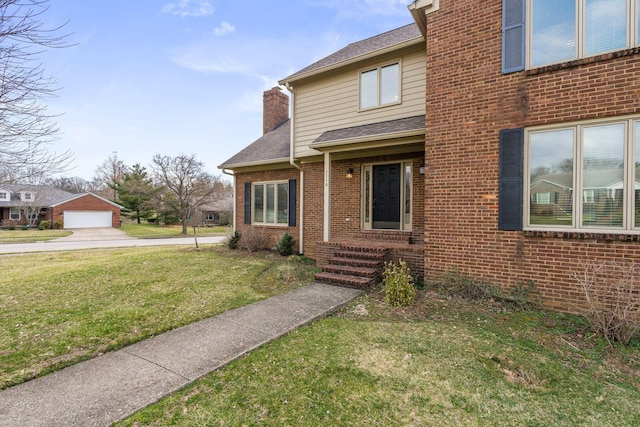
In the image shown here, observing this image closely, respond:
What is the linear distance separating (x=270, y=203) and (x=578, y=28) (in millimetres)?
9040

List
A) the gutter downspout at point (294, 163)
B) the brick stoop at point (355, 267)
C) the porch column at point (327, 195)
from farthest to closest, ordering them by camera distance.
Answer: the gutter downspout at point (294, 163), the porch column at point (327, 195), the brick stoop at point (355, 267)

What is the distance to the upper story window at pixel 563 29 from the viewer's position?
4.46 metres

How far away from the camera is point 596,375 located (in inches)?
120

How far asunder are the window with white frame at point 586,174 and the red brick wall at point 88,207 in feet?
130

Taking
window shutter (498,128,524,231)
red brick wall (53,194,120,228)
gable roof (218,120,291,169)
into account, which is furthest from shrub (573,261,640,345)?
red brick wall (53,194,120,228)

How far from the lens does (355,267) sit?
6648 millimetres

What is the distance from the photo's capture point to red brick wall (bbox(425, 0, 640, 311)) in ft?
14.9

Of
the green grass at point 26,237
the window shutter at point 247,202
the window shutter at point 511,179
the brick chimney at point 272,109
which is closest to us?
the window shutter at point 511,179

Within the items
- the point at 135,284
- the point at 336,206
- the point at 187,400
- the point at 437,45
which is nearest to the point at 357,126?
the point at 336,206

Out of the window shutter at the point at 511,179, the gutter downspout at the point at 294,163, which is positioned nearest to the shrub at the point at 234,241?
the gutter downspout at the point at 294,163

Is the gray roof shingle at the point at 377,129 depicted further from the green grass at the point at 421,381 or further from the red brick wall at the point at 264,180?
the green grass at the point at 421,381

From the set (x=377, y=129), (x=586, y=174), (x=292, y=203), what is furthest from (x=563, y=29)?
(x=292, y=203)

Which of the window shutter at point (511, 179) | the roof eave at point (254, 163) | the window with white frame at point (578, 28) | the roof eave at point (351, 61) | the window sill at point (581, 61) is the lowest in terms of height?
the window shutter at point (511, 179)

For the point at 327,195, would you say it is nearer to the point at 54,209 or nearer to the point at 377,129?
the point at 377,129
